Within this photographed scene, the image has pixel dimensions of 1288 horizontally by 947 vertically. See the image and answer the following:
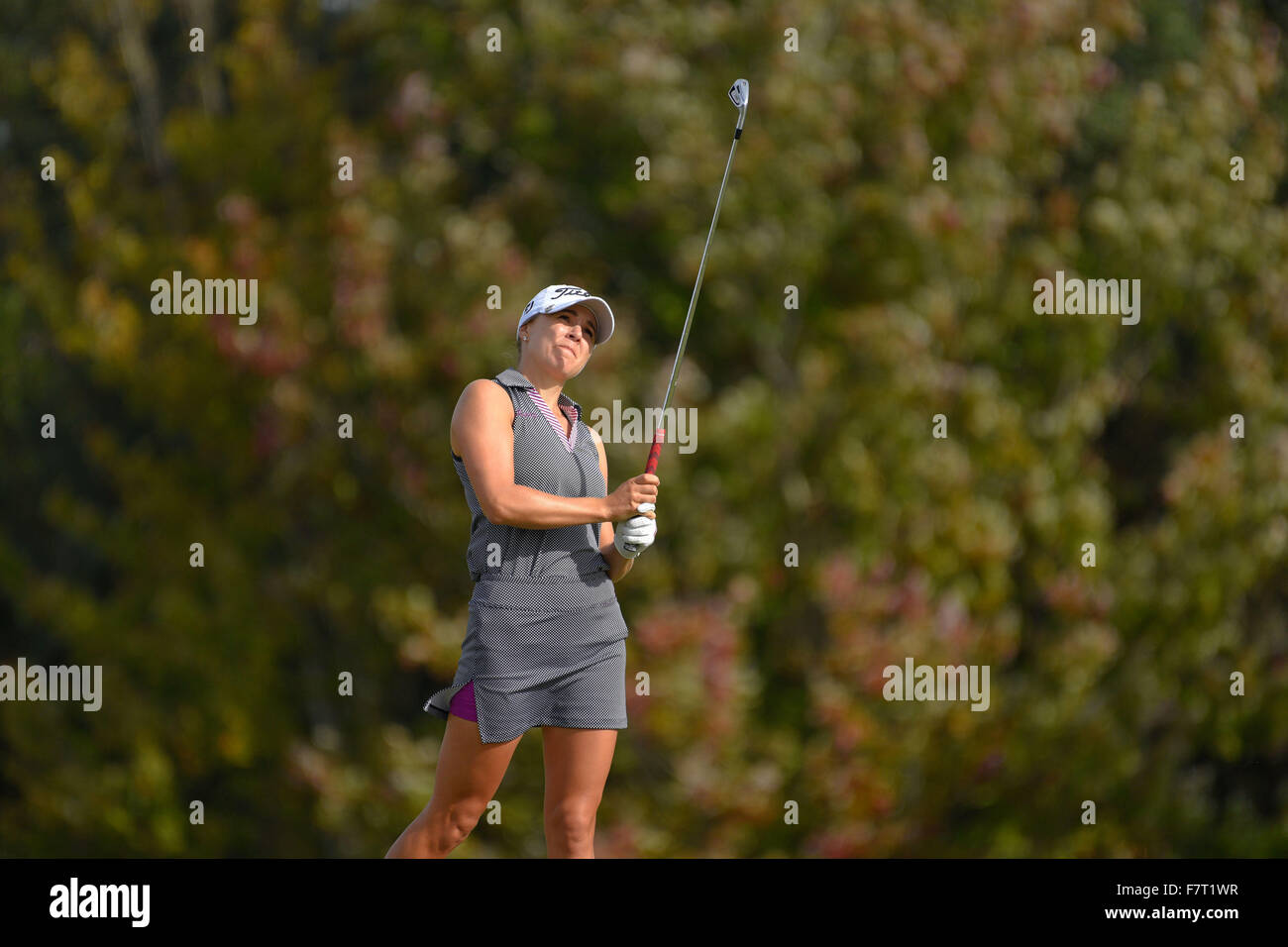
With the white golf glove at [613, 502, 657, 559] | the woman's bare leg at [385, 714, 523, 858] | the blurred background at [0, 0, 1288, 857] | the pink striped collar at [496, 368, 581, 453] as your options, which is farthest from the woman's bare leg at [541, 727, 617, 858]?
the blurred background at [0, 0, 1288, 857]

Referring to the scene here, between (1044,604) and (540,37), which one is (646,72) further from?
(1044,604)

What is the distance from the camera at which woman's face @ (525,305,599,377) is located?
3338 millimetres

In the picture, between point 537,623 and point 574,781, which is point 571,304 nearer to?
point 537,623

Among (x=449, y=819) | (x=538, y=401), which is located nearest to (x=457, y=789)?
(x=449, y=819)

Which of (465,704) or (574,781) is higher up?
(465,704)

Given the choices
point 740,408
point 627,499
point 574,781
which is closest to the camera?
point 627,499

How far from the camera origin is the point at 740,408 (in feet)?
24.6

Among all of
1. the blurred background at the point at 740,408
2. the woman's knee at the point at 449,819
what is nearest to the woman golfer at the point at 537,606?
the woman's knee at the point at 449,819

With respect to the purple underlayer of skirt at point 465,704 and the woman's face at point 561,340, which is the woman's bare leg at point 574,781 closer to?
the purple underlayer of skirt at point 465,704

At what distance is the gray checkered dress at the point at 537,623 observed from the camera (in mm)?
3213

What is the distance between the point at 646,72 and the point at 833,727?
11.7 ft

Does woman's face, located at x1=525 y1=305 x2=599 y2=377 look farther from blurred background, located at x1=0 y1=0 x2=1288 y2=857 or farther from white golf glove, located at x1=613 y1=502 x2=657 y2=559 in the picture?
blurred background, located at x1=0 y1=0 x2=1288 y2=857

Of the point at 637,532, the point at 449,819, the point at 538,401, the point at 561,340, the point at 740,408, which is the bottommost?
the point at 449,819

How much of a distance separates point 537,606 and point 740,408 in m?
4.36
